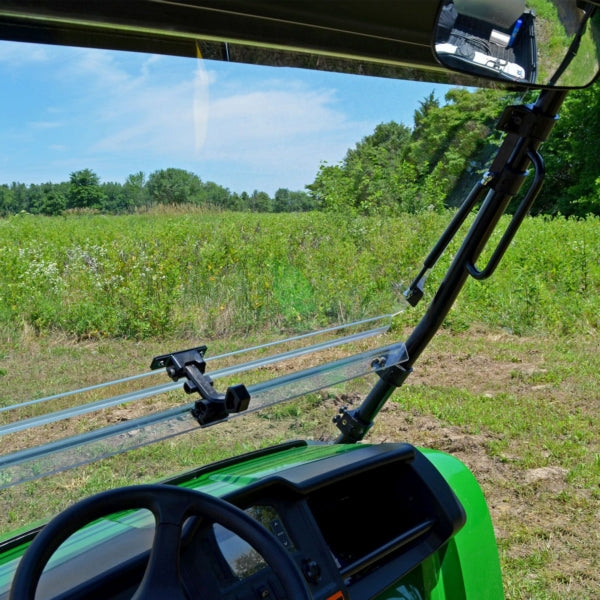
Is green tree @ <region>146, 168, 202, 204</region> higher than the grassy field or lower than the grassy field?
higher

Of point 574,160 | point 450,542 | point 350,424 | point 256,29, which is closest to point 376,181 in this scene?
point 256,29

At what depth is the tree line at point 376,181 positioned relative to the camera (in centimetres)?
113

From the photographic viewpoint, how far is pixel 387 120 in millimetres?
1655

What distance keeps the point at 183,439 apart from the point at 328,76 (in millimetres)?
862

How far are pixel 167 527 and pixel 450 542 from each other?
900mm

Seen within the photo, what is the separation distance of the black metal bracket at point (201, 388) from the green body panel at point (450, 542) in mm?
161

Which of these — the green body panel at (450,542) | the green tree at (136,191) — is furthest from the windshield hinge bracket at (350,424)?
the green tree at (136,191)

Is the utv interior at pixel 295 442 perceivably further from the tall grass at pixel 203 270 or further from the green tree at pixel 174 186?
the green tree at pixel 174 186

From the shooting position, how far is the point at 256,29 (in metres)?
1.29

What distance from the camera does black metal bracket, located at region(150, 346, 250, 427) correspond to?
4.72ft

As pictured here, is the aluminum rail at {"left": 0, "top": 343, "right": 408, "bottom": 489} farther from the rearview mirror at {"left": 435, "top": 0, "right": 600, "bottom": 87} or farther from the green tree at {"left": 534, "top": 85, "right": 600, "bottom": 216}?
the green tree at {"left": 534, "top": 85, "right": 600, "bottom": 216}

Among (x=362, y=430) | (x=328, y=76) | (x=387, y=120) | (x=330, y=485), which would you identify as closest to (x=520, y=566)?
(x=362, y=430)

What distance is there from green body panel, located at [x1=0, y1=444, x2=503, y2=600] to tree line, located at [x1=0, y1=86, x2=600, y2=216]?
60 cm

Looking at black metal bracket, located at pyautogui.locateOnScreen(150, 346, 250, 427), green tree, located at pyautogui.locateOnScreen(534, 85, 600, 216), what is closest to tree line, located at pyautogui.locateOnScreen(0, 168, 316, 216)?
black metal bracket, located at pyautogui.locateOnScreen(150, 346, 250, 427)
